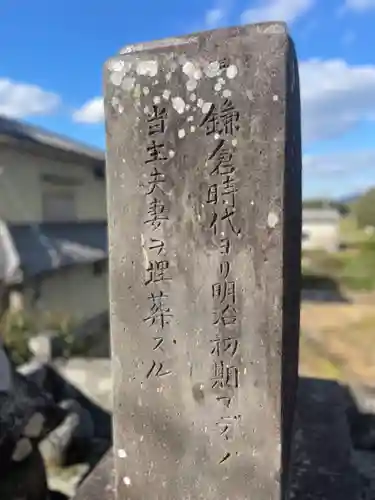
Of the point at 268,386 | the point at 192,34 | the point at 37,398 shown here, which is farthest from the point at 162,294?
the point at 37,398

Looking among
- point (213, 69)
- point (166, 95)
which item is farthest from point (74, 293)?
point (213, 69)

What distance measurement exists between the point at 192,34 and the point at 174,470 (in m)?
1.65

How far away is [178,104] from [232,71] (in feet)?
0.71

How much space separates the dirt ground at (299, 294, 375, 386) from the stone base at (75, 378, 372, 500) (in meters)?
3.51

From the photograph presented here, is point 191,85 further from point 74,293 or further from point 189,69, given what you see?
point 74,293

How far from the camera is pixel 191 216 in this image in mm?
1660

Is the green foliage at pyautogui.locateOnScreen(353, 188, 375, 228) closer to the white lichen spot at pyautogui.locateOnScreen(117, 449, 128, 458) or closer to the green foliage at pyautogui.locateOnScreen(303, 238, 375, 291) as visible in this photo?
the green foliage at pyautogui.locateOnScreen(303, 238, 375, 291)

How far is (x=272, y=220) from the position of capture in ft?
5.17

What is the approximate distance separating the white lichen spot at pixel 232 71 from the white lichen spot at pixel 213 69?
4 cm

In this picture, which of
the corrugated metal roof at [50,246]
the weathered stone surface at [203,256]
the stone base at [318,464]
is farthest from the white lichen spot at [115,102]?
the corrugated metal roof at [50,246]

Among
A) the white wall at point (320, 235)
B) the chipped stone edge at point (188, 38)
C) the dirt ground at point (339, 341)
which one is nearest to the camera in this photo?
the chipped stone edge at point (188, 38)

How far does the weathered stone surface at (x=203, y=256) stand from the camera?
5.16 ft

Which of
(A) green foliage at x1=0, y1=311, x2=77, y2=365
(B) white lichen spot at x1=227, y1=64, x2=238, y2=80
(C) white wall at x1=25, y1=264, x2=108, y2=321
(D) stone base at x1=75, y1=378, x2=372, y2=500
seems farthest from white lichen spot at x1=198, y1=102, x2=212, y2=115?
(C) white wall at x1=25, y1=264, x2=108, y2=321

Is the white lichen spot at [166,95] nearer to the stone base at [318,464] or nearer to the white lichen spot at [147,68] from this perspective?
the white lichen spot at [147,68]
